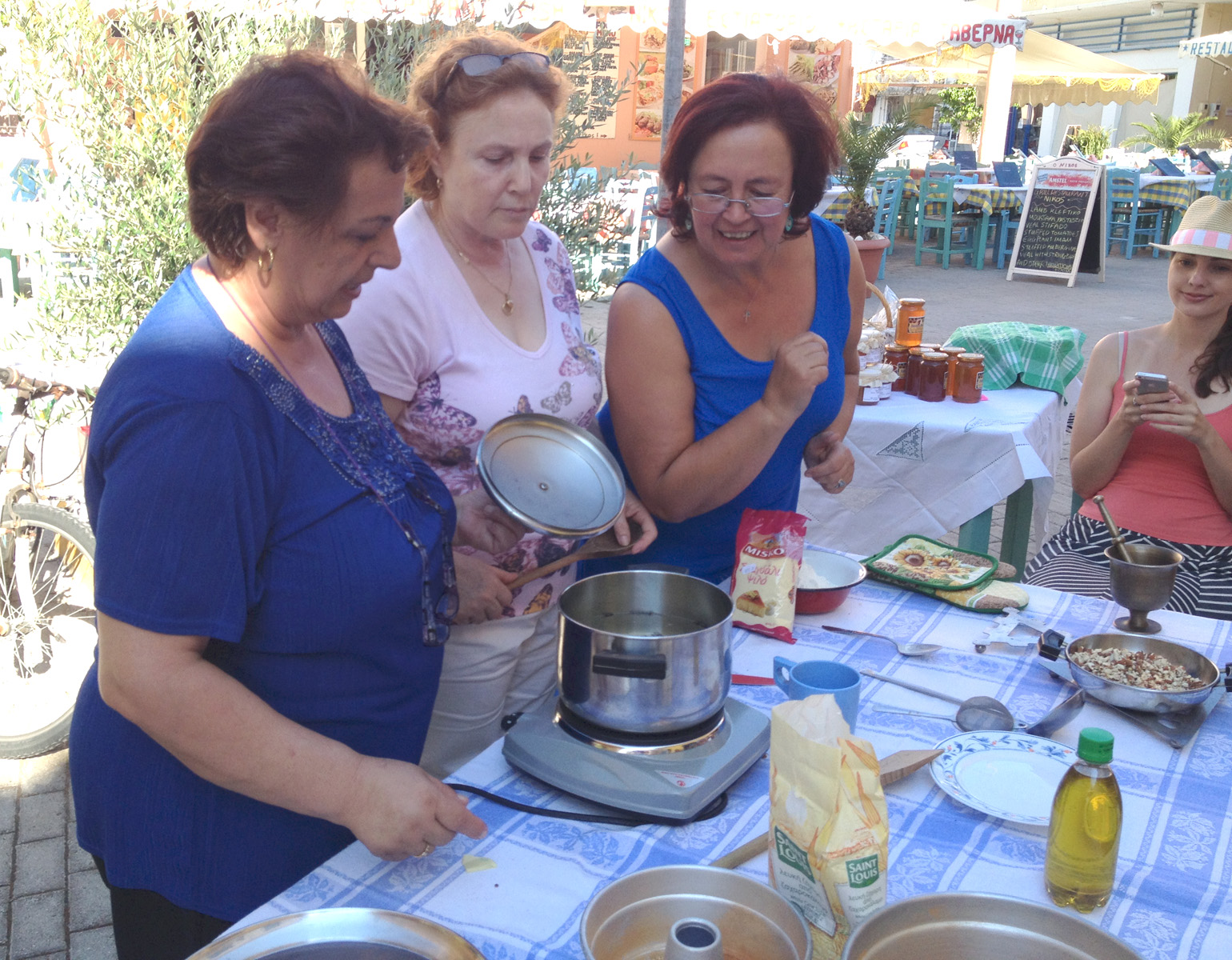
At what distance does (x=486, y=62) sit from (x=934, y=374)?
2649mm

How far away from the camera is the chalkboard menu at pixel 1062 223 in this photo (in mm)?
11555

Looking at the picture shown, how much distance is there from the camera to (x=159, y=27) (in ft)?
11.7

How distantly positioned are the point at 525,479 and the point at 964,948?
934mm

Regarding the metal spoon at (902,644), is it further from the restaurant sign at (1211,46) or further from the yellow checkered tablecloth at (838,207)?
the restaurant sign at (1211,46)

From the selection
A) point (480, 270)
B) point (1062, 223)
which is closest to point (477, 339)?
point (480, 270)

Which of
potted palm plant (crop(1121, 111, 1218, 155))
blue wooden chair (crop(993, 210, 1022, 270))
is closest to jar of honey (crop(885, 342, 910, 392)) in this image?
blue wooden chair (crop(993, 210, 1022, 270))

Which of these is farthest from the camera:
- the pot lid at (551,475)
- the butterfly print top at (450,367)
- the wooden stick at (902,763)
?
the butterfly print top at (450,367)

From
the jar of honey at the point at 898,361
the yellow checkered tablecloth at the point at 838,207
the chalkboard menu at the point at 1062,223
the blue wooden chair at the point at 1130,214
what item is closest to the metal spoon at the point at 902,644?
the jar of honey at the point at 898,361

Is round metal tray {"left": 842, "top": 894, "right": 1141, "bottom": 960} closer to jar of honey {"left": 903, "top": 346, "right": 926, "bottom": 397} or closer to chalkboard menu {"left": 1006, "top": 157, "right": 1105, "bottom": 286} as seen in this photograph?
jar of honey {"left": 903, "top": 346, "right": 926, "bottom": 397}

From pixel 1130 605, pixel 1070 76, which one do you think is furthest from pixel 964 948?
pixel 1070 76

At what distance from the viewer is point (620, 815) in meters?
1.37

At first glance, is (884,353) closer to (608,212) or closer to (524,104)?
(608,212)

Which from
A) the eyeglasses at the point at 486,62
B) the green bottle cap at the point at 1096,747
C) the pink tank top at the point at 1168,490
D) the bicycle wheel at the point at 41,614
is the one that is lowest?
the bicycle wheel at the point at 41,614

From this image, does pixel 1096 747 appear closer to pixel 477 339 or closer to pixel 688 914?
pixel 688 914
